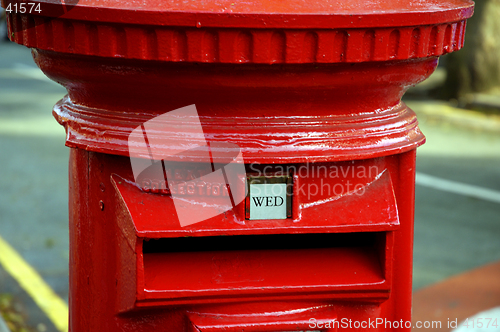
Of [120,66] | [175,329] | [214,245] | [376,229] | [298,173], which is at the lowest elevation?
[175,329]

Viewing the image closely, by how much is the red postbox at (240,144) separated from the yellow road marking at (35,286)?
2420 millimetres

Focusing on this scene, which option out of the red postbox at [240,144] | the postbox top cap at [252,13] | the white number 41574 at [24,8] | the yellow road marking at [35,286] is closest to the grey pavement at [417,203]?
the yellow road marking at [35,286]

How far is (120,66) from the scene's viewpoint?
1220 millimetres

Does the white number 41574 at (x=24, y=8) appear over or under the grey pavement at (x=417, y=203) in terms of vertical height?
over

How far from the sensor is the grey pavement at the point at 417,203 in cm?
429

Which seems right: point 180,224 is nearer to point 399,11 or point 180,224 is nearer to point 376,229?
point 376,229

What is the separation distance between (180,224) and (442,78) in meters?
10.4

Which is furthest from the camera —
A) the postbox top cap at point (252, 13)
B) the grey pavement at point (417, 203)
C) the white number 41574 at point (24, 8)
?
the grey pavement at point (417, 203)

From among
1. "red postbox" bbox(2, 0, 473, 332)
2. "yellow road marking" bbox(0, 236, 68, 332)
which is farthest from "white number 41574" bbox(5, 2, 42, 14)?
"yellow road marking" bbox(0, 236, 68, 332)

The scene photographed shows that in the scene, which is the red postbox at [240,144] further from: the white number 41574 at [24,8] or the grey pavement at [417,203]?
the grey pavement at [417,203]

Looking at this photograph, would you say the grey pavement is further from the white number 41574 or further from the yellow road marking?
the white number 41574

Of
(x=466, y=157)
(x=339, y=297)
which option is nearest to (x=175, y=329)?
(x=339, y=297)

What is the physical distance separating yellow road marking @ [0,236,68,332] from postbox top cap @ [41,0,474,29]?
2767 mm

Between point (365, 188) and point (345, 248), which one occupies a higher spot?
point (365, 188)
